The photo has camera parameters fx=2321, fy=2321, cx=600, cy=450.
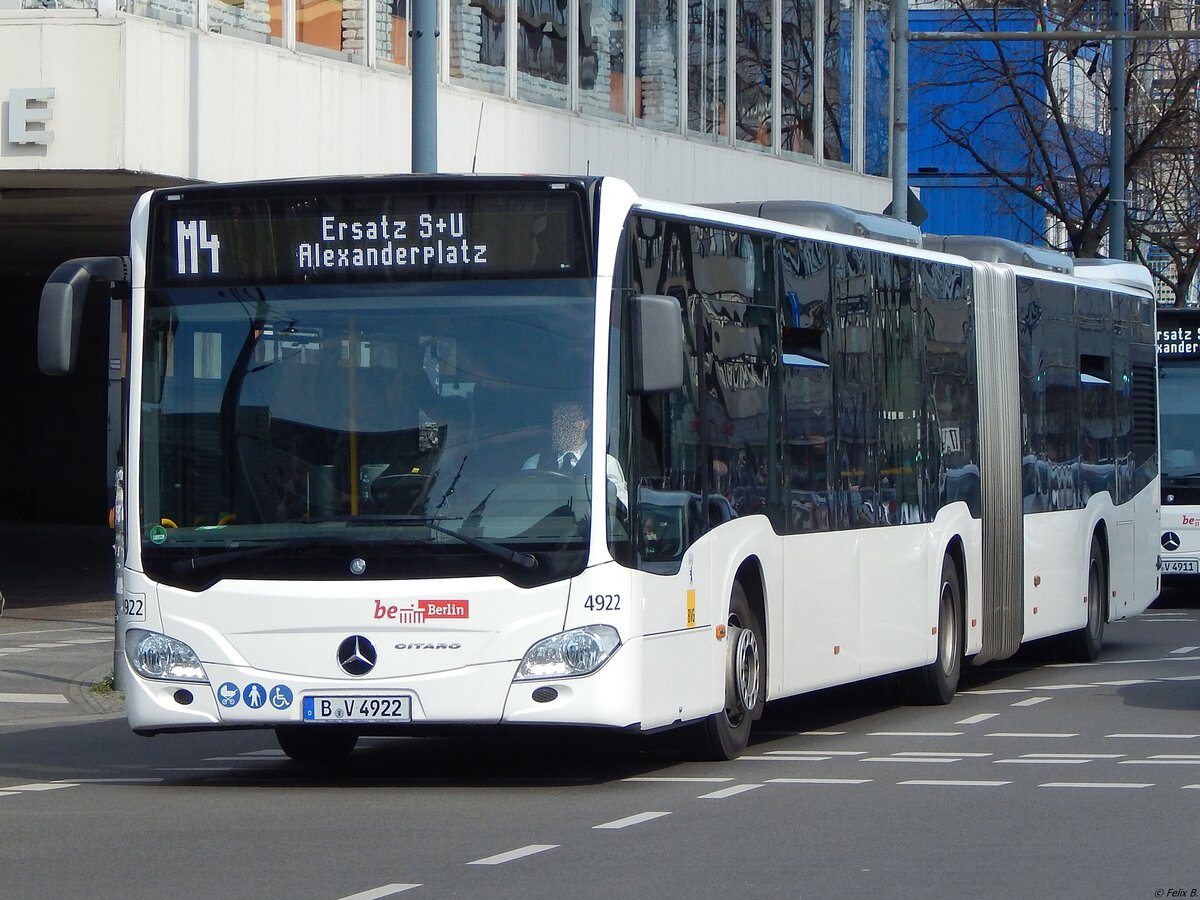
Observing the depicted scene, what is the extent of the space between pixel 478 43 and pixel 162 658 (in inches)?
661

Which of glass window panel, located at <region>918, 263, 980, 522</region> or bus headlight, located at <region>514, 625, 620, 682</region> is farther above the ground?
glass window panel, located at <region>918, 263, 980, 522</region>

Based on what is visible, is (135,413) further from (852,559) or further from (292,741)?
(852,559)

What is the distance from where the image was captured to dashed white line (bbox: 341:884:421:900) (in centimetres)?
778

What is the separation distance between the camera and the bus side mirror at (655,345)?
10.4m

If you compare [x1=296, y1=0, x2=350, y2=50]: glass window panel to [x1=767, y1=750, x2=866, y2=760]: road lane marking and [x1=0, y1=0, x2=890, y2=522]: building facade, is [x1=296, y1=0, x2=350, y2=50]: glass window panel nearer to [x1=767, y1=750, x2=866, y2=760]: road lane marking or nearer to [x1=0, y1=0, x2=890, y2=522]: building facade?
[x1=0, y1=0, x2=890, y2=522]: building facade

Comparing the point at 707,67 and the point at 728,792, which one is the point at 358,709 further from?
the point at 707,67

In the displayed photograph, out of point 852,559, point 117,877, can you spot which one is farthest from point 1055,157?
point 117,877

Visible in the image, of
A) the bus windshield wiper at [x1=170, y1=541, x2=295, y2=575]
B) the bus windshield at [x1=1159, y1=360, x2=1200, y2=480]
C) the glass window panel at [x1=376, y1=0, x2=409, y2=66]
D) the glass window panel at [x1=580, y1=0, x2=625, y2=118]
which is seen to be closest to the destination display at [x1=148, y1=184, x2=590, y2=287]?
the bus windshield wiper at [x1=170, y1=541, x2=295, y2=575]

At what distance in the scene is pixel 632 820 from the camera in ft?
31.6

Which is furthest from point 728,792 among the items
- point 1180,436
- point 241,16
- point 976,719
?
point 1180,436

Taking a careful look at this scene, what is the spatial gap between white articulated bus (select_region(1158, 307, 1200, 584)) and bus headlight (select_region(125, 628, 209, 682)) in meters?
17.0

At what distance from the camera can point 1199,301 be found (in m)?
59.7

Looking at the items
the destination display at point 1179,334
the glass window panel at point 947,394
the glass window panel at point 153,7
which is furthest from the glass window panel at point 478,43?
the glass window panel at point 947,394

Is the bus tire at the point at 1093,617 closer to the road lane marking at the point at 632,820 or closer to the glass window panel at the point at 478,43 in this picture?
the road lane marking at the point at 632,820
